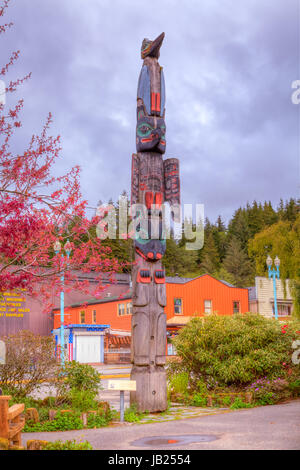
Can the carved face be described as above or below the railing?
above

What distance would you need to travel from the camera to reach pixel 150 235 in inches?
492

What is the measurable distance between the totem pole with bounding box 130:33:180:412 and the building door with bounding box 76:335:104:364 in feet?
77.1

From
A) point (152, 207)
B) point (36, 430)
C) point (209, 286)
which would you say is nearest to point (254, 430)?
point (36, 430)

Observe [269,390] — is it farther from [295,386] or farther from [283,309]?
[283,309]

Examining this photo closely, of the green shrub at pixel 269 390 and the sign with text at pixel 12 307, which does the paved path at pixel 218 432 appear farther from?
the sign with text at pixel 12 307

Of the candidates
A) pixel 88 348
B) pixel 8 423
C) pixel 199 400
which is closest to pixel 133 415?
pixel 199 400

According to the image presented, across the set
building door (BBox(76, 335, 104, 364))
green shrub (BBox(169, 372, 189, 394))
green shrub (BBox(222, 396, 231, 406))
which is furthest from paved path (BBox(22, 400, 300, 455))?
building door (BBox(76, 335, 104, 364))

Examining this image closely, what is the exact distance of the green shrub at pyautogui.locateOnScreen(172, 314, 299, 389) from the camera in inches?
548

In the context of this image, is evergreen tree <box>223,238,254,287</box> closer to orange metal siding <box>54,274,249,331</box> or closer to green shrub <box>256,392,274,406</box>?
orange metal siding <box>54,274,249,331</box>

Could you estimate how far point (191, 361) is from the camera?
1474 centimetres

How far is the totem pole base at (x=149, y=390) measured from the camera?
38.9 ft

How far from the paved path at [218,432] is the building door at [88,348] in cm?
2445

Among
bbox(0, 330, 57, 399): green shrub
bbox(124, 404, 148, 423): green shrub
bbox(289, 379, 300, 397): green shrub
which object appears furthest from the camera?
bbox(289, 379, 300, 397): green shrub

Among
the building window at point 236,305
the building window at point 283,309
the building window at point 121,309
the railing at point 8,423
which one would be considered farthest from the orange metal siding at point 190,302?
the railing at point 8,423
